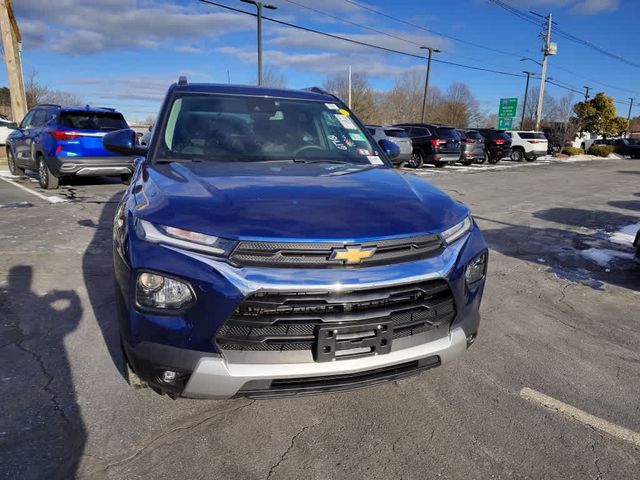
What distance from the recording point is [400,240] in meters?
2.04

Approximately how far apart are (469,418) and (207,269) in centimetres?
166

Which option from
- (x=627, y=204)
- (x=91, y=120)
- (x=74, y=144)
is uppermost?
(x=91, y=120)


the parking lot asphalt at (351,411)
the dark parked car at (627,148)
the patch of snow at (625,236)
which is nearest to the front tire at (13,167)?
the parking lot asphalt at (351,411)

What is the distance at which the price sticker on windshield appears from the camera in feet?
12.3

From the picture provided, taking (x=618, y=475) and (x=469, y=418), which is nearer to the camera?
(x=618, y=475)

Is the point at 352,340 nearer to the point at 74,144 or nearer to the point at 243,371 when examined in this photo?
the point at 243,371

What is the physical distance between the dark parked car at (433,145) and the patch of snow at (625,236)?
11.1m

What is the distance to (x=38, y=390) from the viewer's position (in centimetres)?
257

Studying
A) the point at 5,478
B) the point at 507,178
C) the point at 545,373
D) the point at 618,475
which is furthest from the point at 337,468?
the point at 507,178

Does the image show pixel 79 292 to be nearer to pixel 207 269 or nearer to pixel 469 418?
pixel 207 269

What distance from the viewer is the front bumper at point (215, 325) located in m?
1.83

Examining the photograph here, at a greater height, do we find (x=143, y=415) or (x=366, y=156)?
(x=366, y=156)

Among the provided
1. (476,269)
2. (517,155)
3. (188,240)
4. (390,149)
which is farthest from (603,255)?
(517,155)

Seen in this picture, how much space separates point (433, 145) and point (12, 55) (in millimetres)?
15678
